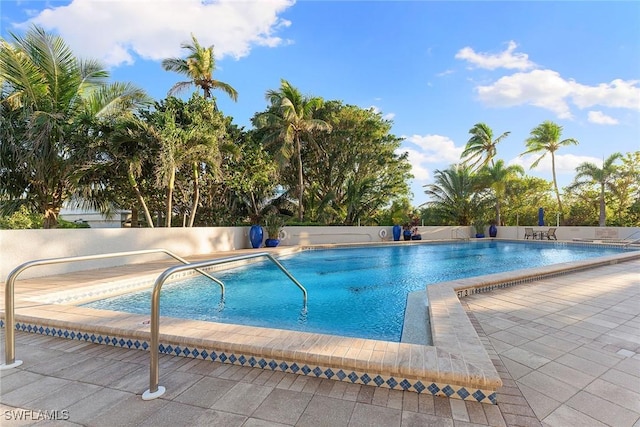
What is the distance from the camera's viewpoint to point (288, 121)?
16531mm

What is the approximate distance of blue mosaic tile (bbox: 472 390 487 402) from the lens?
2.22m

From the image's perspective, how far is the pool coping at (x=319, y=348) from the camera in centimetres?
233

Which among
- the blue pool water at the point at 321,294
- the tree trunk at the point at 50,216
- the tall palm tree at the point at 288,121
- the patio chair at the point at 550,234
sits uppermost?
the tall palm tree at the point at 288,121

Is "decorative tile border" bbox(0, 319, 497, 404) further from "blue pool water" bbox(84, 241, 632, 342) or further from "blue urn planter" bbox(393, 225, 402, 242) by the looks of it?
"blue urn planter" bbox(393, 225, 402, 242)

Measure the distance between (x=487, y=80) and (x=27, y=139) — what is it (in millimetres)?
17096

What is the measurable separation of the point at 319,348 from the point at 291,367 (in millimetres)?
283

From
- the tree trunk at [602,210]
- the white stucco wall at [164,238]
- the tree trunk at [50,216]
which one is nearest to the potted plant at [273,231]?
the white stucco wall at [164,238]

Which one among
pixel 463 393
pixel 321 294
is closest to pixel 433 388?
pixel 463 393

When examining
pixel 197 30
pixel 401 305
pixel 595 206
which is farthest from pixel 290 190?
pixel 595 206

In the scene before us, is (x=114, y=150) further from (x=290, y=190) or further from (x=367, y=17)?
(x=290, y=190)

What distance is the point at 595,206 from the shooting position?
2055 cm

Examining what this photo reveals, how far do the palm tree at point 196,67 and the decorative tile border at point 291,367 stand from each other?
1309 centimetres

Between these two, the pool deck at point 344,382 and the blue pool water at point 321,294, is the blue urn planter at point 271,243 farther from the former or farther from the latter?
the pool deck at point 344,382

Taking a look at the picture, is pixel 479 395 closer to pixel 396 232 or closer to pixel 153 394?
pixel 153 394
